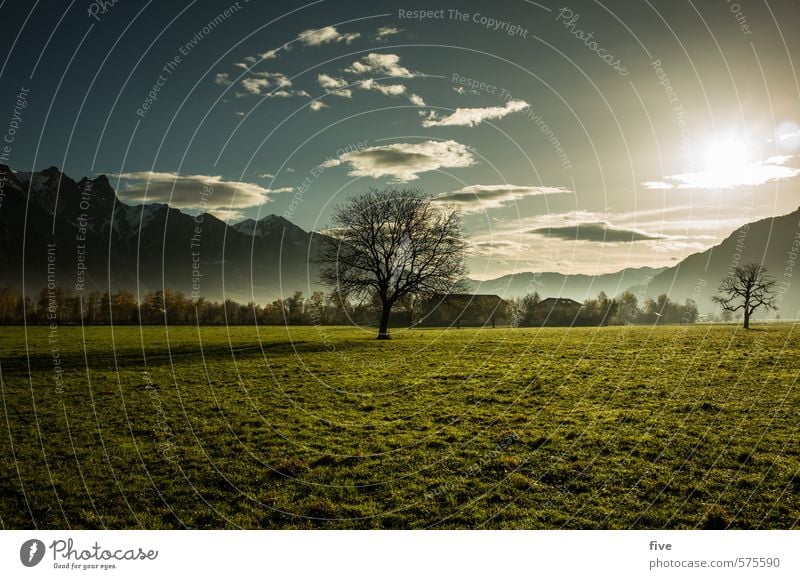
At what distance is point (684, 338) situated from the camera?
39.3 m

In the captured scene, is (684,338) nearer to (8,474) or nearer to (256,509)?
(256,509)

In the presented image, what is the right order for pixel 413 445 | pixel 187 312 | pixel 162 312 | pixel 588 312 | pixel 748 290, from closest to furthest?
1. pixel 413 445
2. pixel 748 290
3. pixel 162 312
4. pixel 187 312
5. pixel 588 312

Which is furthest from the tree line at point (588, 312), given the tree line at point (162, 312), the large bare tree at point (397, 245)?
the large bare tree at point (397, 245)

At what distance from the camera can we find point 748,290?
54094mm

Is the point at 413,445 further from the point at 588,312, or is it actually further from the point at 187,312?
the point at 588,312

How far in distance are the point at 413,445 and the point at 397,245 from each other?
34026 mm

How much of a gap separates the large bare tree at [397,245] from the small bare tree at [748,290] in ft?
108

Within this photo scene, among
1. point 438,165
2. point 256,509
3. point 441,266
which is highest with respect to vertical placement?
point 438,165

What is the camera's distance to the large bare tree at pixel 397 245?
47.6 m

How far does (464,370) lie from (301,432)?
13.3 meters

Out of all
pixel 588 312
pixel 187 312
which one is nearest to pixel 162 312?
pixel 187 312

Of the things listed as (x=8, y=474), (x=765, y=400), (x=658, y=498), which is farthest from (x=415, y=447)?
(x=765, y=400)

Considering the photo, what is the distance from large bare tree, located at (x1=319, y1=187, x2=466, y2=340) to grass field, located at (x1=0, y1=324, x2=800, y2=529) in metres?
19.3

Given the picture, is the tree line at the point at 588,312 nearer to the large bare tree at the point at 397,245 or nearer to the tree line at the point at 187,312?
the tree line at the point at 187,312
